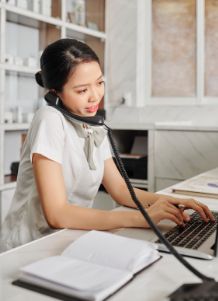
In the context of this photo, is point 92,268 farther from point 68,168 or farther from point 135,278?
point 68,168

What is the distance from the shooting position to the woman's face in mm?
1306

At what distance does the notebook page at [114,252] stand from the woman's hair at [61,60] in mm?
578

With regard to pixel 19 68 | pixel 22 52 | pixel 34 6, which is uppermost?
pixel 34 6

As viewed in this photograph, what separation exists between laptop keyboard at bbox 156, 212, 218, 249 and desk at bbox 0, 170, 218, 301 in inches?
3.0

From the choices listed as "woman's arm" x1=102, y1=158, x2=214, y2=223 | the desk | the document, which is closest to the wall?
the document

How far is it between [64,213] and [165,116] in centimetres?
254

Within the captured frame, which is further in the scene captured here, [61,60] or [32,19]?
Result: [32,19]

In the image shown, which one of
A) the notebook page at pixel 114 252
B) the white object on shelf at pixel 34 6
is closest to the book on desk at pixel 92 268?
the notebook page at pixel 114 252

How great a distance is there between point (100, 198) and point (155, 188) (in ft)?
1.37

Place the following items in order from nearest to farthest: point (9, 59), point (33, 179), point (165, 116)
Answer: point (33, 179)
point (9, 59)
point (165, 116)

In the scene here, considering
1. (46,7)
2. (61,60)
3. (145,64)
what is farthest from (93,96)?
(145,64)

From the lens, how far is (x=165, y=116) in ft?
11.7

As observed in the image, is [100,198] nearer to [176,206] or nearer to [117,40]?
[117,40]

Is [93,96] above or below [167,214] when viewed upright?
above
